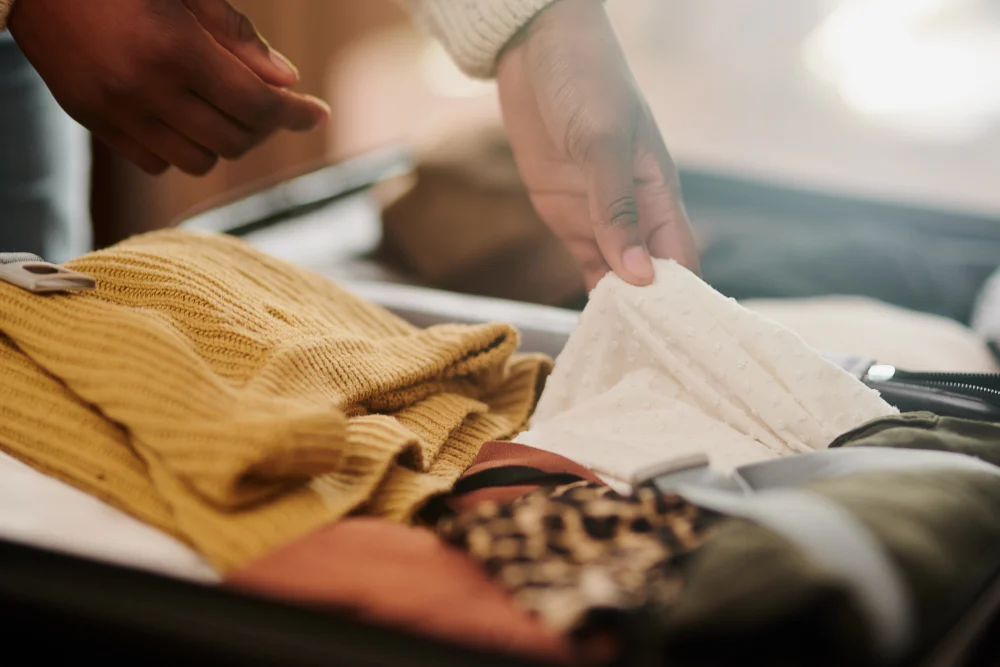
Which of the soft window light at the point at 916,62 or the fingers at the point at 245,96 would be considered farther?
the soft window light at the point at 916,62

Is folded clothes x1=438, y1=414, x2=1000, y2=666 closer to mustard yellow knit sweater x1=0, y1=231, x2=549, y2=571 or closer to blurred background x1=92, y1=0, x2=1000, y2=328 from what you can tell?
mustard yellow knit sweater x1=0, y1=231, x2=549, y2=571

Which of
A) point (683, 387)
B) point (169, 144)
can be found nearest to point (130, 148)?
point (169, 144)

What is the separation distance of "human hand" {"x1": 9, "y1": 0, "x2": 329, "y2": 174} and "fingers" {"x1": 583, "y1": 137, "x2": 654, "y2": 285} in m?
0.23

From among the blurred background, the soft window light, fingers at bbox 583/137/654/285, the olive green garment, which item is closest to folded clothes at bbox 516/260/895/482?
fingers at bbox 583/137/654/285

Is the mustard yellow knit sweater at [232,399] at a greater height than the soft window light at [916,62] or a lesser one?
Answer: lesser

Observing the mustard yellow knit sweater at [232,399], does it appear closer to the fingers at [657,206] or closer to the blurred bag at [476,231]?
the fingers at [657,206]

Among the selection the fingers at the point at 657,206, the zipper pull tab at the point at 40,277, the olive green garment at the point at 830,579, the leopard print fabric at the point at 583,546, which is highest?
the fingers at the point at 657,206

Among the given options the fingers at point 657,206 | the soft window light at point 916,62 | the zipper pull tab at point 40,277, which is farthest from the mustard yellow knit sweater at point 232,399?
the soft window light at point 916,62

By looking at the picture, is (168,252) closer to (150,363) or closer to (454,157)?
(150,363)

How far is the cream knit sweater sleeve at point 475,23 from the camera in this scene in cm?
65

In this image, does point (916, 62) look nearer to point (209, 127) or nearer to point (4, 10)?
point (209, 127)

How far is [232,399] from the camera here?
394mm

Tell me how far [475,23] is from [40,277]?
37 centimetres

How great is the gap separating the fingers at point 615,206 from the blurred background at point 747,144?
469 millimetres
